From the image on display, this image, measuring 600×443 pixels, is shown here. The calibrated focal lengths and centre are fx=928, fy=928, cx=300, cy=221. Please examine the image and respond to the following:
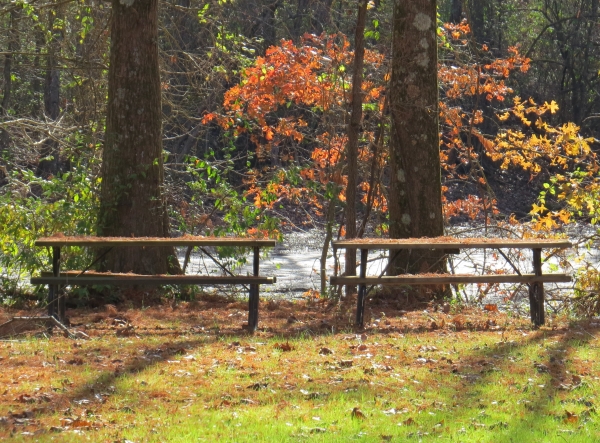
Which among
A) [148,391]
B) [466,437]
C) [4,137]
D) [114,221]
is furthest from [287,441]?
[4,137]

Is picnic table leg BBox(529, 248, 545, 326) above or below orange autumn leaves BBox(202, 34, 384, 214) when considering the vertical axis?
below

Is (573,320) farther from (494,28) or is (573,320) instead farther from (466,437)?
(494,28)

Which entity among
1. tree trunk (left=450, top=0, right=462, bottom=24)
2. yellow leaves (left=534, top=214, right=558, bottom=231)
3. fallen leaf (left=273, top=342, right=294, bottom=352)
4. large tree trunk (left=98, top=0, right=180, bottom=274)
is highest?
tree trunk (left=450, top=0, right=462, bottom=24)

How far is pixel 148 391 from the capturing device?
6.08m

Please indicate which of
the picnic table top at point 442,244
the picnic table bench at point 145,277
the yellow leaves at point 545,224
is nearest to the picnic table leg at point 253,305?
the picnic table bench at point 145,277

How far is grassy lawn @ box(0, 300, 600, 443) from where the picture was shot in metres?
5.26

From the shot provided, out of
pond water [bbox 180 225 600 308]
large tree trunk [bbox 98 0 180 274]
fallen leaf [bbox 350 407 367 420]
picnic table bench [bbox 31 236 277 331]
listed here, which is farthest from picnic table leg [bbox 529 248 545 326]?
large tree trunk [bbox 98 0 180 274]

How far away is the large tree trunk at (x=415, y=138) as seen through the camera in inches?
446

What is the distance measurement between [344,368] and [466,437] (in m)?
1.88

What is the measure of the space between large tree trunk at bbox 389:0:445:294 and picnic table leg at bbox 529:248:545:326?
1.97 m

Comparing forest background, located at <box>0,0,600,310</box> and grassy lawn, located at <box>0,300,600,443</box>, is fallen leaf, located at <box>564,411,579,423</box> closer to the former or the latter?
grassy lawn, located at <box>0,300,600,443</box>

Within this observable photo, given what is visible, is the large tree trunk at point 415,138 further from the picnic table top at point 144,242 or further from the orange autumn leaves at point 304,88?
the picnic table top at point 144,242

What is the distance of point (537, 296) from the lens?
9.38m

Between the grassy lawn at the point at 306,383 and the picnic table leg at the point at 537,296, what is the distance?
211mm
